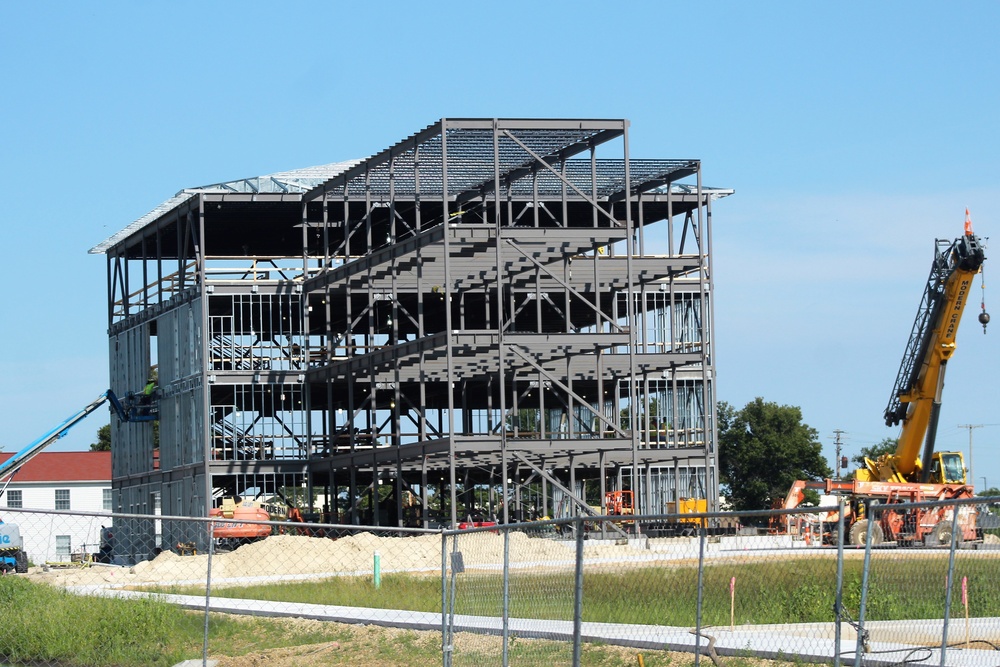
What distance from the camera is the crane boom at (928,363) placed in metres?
41.5

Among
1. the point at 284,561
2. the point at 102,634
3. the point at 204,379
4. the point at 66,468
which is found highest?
the point at 204,379

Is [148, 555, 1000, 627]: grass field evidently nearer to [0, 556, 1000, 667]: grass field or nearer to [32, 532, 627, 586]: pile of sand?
[0, 556, 1000, 667]: grass field

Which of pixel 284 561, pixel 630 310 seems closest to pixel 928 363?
pixel 630 310

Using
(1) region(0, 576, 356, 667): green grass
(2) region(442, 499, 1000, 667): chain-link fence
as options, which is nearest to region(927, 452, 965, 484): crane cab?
(2) region(442, 499, 1000, 667): chain-link fence

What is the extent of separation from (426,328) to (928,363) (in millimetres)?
23383

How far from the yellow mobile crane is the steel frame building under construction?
5.59 metres

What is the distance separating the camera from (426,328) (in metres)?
60.5

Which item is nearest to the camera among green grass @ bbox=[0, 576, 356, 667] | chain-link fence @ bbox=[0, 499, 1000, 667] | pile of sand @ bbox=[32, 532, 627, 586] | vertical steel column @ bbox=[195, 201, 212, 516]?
chain-link fence @ bbox=[0, 499, 1000, 667]

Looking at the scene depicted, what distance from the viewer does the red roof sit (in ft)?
278

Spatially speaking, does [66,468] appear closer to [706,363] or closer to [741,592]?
[706,363]

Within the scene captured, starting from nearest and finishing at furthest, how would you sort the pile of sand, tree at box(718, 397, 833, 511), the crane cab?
the pile of sand
the crane cab
tree at box(718, 397, 833, 511)

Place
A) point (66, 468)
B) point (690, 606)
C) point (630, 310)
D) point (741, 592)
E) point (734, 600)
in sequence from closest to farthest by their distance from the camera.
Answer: point (690, 606)
point (741, 592)
point (734, 600)
point (630, 310)
point (66, 468)

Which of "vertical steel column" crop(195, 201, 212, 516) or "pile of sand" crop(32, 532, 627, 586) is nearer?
"pile of sand" crop(32, 532, 627, 586)

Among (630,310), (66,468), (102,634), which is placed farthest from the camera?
(66,468)
